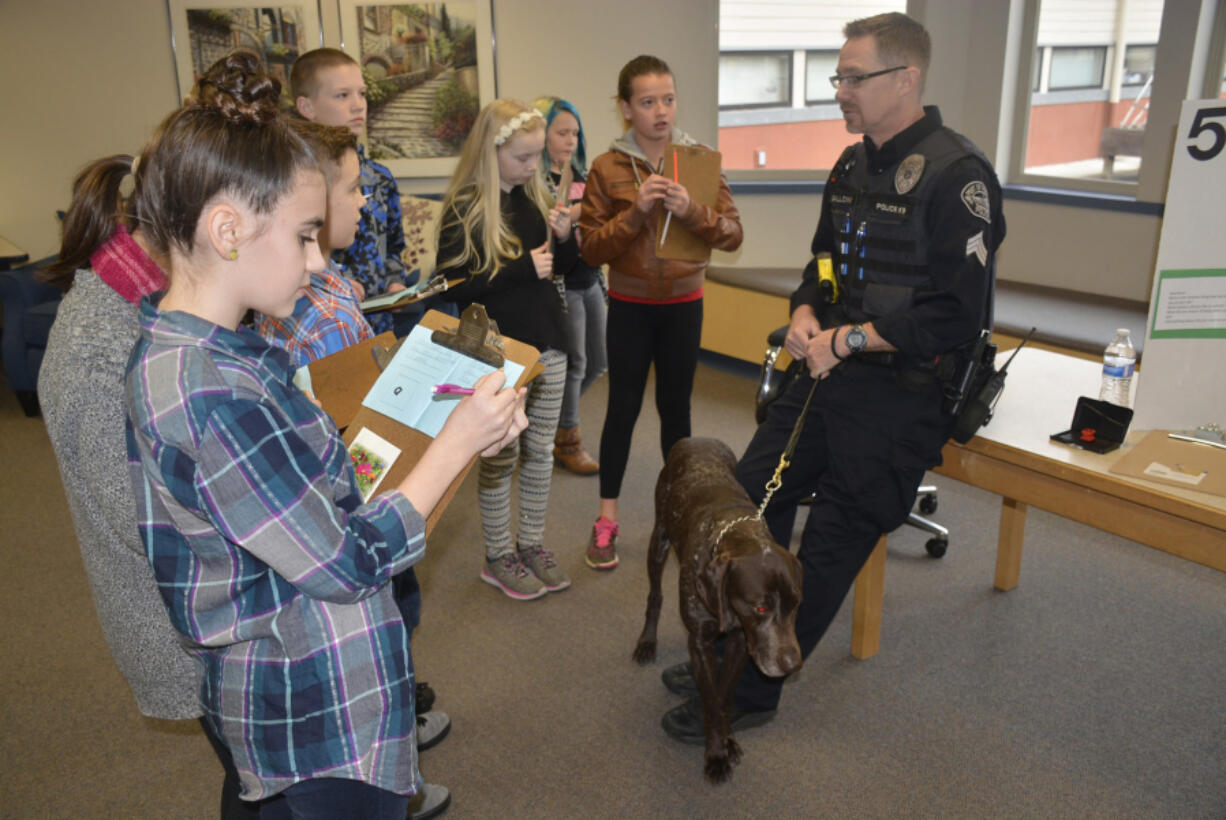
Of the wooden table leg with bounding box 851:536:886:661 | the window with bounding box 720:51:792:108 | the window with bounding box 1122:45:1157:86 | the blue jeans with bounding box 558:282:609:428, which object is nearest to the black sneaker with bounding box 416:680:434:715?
the wooden table leg with bounding box 851:536:886:661

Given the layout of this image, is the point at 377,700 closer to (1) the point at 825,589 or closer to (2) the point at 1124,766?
(1) the point at 825,589

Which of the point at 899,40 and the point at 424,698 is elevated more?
the point at 899,40

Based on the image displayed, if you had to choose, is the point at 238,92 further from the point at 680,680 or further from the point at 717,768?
the point at 680,680

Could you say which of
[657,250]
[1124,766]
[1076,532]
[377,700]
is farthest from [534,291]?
[1076,532]

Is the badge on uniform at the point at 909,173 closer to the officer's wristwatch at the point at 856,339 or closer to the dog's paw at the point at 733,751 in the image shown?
the officer's wristwatch at the point at 856,339

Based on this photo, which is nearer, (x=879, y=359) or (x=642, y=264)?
(x=879, y=359)

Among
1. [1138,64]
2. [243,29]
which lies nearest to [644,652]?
[1138,64]

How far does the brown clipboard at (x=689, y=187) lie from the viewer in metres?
2.93

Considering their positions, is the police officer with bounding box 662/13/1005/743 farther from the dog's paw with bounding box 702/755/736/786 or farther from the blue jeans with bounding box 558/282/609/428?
the blue jeans with bounding box 558/282/609/428

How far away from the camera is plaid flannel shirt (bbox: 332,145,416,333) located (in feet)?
8.38

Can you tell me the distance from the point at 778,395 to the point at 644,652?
862mm

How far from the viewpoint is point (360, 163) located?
2.60 m

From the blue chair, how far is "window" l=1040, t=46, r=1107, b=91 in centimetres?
556

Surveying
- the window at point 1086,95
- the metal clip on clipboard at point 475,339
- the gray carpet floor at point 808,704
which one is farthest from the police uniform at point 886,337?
the window at point 1086,95
